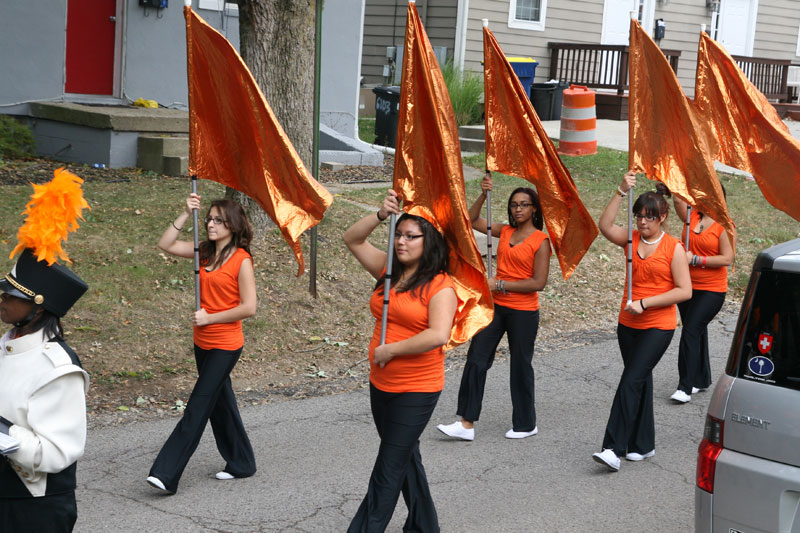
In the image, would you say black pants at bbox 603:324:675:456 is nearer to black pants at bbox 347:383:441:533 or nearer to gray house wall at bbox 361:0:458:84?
black pants at bbox 347:383:441:533

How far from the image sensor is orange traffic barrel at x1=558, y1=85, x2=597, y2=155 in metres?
17.3

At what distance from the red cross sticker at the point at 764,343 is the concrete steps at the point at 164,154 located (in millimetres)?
10155

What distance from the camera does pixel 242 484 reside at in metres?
6.08

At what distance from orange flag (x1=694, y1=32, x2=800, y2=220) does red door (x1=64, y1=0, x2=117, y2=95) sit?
10142 mm

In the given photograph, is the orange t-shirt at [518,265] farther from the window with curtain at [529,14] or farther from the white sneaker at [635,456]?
the window with curtain at [529,14]

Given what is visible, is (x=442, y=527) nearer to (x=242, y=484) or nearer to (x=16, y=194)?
(x=242, y=484)

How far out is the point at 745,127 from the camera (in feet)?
26.9

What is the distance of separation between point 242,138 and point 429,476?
2.59 meters

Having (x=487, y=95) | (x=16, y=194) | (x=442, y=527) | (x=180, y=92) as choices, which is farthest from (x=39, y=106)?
(x=442, y=527)

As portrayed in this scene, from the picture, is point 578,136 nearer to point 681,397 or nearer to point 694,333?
point 694,333

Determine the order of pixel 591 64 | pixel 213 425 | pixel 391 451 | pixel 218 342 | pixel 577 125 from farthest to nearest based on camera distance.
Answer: pixel 591 64
pixel 577 125
pixel 213 425
pixel 218 342
pixel 391 451

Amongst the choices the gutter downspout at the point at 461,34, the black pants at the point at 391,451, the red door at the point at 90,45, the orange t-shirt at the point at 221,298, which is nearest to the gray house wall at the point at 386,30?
the gutter downspout at the point at 461,34

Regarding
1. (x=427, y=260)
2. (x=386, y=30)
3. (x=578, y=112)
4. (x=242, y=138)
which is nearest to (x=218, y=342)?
(x=242, y=138)

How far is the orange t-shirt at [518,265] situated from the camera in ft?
23.1
